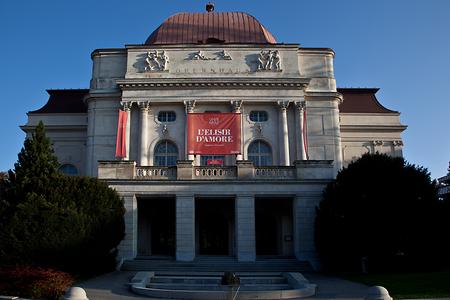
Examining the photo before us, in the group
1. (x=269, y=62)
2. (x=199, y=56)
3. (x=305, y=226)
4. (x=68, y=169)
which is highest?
(x=199, y=56)

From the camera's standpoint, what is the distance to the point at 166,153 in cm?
4019

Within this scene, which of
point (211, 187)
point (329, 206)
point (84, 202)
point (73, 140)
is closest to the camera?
point (84, 202)

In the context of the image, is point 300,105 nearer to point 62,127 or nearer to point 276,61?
point 276,61

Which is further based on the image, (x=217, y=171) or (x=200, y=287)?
(x=217, y=171)

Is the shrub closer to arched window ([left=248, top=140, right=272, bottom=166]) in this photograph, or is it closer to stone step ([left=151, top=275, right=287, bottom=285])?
stone step ([left=151, top=275, right=287, bottom=285])

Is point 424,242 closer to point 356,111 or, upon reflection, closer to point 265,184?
point 265,184

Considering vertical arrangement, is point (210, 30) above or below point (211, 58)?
above

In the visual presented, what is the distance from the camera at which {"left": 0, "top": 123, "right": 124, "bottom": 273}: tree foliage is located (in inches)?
870

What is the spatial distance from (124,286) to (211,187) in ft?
32.7

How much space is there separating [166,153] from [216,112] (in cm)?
546

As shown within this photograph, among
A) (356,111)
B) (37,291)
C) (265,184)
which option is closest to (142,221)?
(265,184)

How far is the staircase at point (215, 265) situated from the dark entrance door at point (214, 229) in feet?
18.1

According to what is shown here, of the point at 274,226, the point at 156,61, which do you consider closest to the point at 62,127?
the point at 156,61

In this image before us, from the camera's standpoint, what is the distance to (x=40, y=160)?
27047mm
